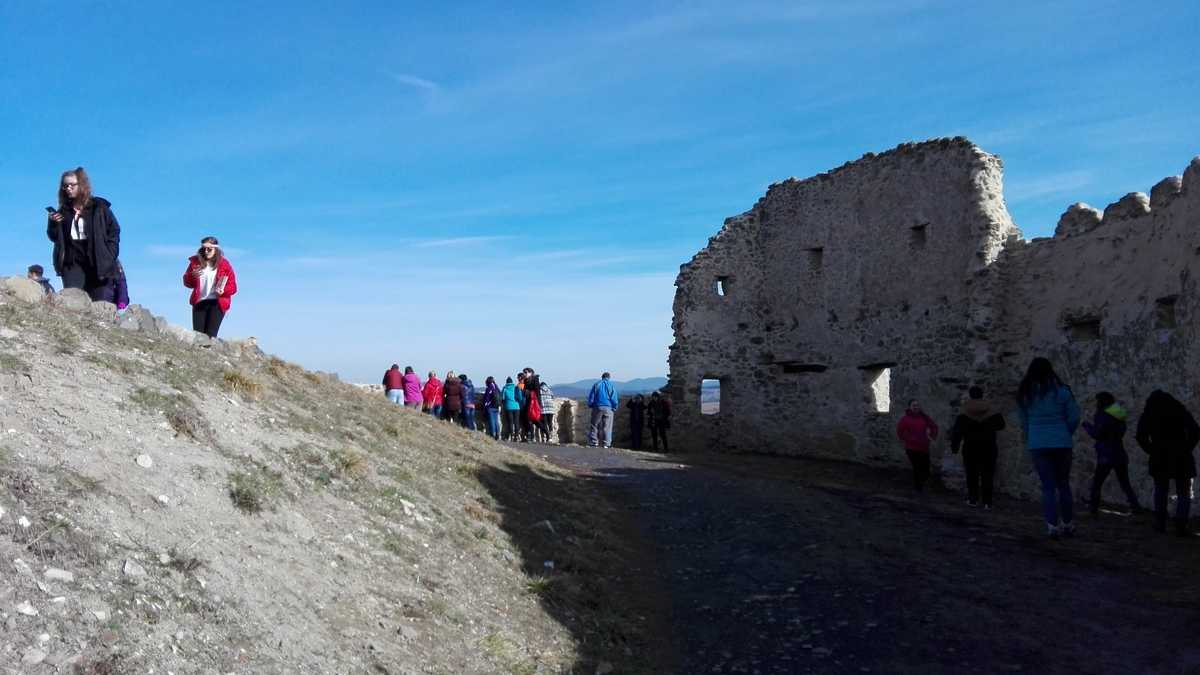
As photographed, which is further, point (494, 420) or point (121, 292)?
point (494, 420)

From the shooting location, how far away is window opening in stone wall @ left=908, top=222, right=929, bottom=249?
17.7 meters

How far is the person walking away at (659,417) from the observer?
72.9ft

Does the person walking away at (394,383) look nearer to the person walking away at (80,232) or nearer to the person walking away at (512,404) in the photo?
the person walking away at (512,404)

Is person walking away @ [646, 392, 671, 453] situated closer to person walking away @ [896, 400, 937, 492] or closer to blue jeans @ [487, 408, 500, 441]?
blue jeans @ [487, 408, 500, 441]

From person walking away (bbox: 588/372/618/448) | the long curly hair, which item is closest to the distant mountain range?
person walking away (bbox: 588/372/618/448)

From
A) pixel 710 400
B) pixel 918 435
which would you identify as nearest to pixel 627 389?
pixel 710 400

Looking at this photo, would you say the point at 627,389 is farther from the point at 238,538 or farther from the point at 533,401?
the point at 238,538

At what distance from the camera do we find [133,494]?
5.56 meters

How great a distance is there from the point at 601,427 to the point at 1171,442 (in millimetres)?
13127

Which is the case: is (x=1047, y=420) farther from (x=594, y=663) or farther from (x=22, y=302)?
(x=22, y=302)

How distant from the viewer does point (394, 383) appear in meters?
20.5

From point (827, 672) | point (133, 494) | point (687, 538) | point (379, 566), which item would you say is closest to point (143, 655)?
point (133, 494)

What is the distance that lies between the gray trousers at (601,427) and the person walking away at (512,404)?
1828 millimetres

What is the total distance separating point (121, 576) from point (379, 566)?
1975 mm
